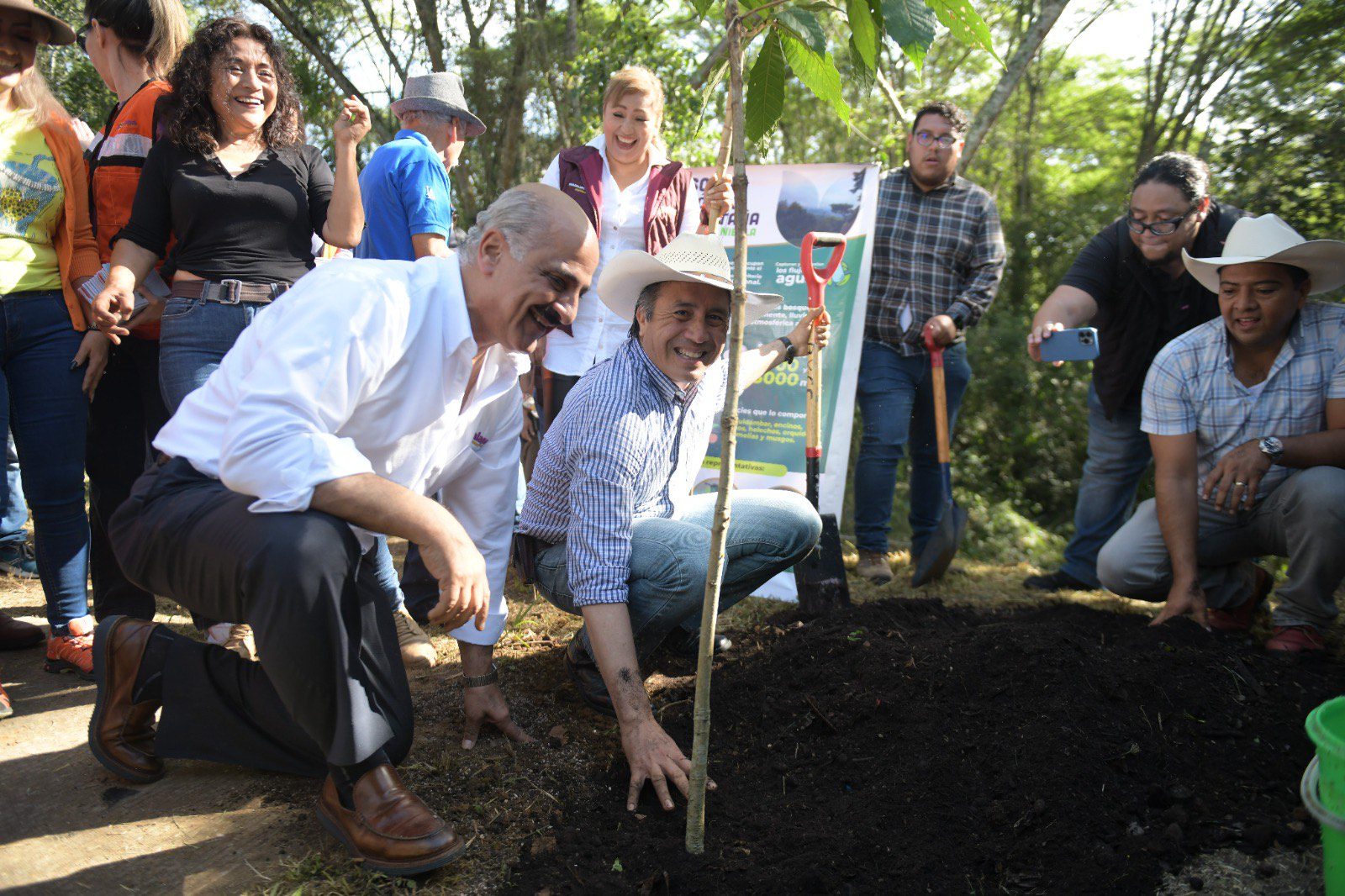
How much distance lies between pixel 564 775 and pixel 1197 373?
2762 mm

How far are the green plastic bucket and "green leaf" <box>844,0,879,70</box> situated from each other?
1.60 meters

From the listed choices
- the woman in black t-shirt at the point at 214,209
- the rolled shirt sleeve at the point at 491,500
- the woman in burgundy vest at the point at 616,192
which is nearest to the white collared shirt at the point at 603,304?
the woman in burgundy vest at the point at 616,192

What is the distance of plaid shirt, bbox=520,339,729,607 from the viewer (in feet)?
8.32

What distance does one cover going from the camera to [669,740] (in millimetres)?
2406

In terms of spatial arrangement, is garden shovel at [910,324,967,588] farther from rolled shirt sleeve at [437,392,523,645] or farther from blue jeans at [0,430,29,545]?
blue jeans at [0,430,29,545]

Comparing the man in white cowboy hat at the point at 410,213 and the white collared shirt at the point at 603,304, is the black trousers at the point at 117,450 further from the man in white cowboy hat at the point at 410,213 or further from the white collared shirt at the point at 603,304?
the white collared shirt at the point at 603,304

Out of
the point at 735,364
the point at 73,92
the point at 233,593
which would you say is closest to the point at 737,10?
the point at 735,364

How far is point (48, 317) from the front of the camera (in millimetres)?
3057

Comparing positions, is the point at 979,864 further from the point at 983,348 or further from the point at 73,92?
the point at 73,92

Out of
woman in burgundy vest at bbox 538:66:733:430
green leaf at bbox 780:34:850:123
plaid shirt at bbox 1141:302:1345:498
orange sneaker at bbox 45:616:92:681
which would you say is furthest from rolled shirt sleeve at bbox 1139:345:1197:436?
orange sneaker at bbox 45:616:92:681

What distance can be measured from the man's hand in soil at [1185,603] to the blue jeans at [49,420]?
3.80 metres

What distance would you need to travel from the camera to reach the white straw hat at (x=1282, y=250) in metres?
3.22

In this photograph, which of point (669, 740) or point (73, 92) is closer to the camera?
point (669, 740)

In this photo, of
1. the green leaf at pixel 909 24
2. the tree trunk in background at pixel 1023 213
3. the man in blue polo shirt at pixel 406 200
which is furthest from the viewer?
the tree trunk in background at pixel 1023 213
